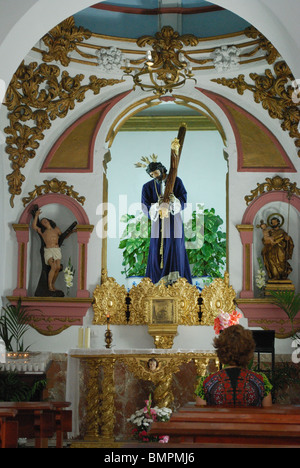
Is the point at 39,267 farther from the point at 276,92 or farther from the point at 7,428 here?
the point at 7,428

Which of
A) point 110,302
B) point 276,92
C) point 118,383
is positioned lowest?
point 118,383

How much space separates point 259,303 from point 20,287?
368 centimetres

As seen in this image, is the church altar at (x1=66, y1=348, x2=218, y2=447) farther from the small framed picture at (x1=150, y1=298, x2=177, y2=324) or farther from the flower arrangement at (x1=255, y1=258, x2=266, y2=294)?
the flower arrangement at (x1=255, y1=258, x2=266, y2=294)

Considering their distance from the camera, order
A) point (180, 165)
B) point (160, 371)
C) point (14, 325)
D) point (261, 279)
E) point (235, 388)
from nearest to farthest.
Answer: point (235, 388)
point (160, 371)
point (14, 325)
point (261, 279)
point (180, 165)

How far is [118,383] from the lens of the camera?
36.0ft

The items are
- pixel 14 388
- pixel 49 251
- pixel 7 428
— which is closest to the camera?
pixel 7 428

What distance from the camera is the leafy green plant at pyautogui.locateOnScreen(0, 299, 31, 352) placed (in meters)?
11.1

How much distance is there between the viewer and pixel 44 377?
33.1 feet

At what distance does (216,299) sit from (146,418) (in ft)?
7.87

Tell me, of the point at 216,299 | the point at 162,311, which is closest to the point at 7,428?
the point at 162,311

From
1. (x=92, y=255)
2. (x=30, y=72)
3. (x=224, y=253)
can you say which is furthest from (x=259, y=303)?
(x=30, y=72)

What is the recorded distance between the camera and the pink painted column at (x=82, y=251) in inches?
464

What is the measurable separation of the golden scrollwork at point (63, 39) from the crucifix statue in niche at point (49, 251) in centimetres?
234

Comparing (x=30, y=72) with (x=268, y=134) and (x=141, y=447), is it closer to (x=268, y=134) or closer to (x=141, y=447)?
(x=268, y=134)
